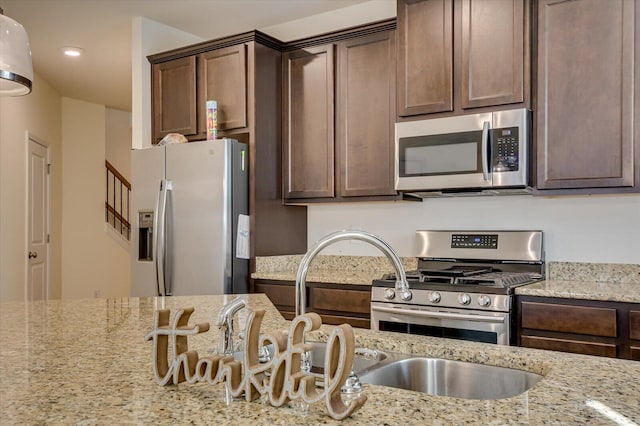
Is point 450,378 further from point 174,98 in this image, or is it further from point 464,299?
point 174,98

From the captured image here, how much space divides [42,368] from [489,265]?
2.60 metres

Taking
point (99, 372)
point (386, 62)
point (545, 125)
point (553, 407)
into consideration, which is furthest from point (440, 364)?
point (386, 62)

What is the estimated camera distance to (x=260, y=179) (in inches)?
142

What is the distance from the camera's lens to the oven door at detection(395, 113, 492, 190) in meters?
2.93

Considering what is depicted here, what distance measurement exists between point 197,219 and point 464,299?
69.8 inches

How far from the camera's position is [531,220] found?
3.17 metres

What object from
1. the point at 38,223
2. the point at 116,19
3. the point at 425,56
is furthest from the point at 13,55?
the point at 38,223

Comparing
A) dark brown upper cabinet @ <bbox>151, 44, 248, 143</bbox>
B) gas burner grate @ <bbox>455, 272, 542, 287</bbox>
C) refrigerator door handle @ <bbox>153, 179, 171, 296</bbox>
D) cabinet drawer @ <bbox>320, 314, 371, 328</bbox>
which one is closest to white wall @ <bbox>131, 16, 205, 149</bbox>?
dark brown upper cabinet @ <bbox>151, 44, 248, 143</bbox>

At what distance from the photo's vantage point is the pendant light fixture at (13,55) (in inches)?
59.4

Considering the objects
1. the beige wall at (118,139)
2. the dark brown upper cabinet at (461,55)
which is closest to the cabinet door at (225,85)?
the dark brown upper cabinet at (461,55)

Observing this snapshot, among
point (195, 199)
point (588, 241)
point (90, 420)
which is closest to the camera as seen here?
point (90, 420)

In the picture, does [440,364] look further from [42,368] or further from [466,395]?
[42,368]

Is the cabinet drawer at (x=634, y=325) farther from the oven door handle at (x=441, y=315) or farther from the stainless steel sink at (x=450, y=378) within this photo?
the stainless steel sink at (x=450, y=378)

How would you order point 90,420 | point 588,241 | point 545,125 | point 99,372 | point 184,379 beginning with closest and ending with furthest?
point 90,420, point 184,379, point 99,372, point 545,125, point 588,241
